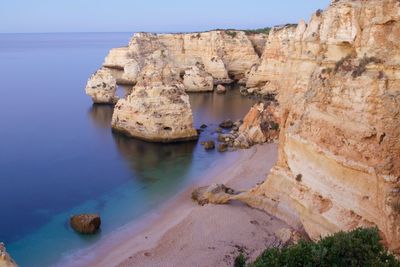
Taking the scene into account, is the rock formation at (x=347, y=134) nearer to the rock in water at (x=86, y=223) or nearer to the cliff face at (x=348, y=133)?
the cliff face at (x=348, y=133)

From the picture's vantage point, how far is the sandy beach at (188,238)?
17609mm

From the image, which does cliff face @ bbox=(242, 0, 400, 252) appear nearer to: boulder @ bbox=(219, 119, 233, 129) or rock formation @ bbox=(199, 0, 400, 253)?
rock formation @ bbox=(199, 0, 400, 253)

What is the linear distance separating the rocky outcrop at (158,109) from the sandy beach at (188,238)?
11.9 m

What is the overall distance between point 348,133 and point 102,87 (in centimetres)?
3820

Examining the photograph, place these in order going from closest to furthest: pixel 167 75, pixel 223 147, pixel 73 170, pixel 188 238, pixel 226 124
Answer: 1. pixel 188 238
2. pixel 73 170
3. pixel 223 147
4. pixel 167 75
5. pixel 226 124

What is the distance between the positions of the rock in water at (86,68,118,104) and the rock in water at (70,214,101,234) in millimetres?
29466

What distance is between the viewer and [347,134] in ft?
49.5

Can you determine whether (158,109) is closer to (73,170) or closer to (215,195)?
(73,170)

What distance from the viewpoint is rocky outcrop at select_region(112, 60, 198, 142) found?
34.6m

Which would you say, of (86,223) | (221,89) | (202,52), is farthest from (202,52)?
(86,223)

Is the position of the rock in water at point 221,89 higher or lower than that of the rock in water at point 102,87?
lower

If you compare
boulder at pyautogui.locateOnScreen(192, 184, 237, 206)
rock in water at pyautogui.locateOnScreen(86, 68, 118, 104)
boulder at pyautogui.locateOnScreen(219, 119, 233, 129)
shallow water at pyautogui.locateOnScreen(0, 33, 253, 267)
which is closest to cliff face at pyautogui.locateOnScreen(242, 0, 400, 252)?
boulder at pyautogui.locateOnScreen(192, 184, 237, 206)

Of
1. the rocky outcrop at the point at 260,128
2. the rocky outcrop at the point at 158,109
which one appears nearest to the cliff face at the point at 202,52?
the rocky outcrop at the point at 260,128

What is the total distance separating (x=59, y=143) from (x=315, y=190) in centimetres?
2574
